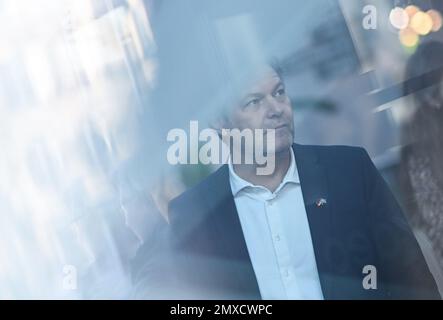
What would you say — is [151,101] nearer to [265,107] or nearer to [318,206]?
[265,107]

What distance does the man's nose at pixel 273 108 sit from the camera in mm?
2094

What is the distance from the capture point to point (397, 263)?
6.88 feet

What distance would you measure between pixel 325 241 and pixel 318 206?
0.32 ft

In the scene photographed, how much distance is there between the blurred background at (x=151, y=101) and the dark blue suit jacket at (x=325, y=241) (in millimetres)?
39

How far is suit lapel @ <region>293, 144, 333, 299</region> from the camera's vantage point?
6.82 feet

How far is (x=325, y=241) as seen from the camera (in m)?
2.08

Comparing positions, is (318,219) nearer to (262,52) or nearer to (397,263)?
(397,263)

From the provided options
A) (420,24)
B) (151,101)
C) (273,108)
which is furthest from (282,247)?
(420,24)

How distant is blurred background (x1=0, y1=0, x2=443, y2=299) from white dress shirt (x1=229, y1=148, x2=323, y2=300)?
18 cm

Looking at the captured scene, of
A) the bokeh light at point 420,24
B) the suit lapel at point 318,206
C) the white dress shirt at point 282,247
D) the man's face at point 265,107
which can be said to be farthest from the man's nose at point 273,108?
the bokeh light at point 420,24

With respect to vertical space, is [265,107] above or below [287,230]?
above

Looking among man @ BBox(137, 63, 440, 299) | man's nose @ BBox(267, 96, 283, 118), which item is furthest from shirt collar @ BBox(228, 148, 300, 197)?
man's nose @ BBox(267, 96, 283, 118)

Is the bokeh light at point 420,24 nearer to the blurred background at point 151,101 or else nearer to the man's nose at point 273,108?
the blurred background at point 151,101
